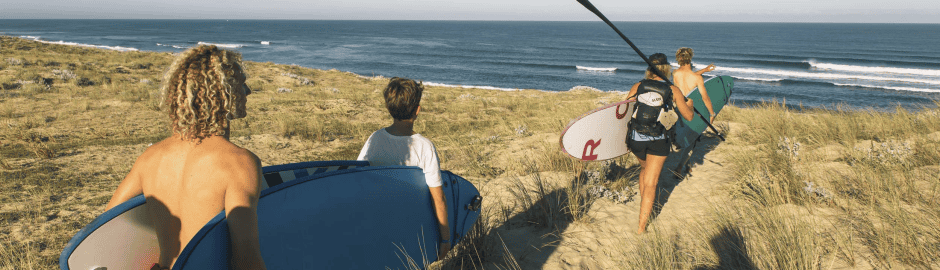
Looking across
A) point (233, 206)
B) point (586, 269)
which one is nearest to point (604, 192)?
point (586, 269)

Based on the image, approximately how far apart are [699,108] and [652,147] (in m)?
2.40

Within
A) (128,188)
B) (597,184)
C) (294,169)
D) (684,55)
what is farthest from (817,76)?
(128,188)

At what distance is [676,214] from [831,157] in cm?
284

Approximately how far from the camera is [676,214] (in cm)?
426

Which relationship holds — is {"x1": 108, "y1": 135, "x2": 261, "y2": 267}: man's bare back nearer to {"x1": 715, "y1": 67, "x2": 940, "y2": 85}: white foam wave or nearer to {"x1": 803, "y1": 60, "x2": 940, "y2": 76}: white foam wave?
{"x1": 715, "y1": 67, "x2": 940, "y2": 85}: white foam wave

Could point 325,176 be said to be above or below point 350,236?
above

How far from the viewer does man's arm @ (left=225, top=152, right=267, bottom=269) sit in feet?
4.59

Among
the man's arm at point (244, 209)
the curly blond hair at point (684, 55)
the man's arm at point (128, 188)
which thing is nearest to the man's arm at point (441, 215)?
the man's arm at point (244, 209)

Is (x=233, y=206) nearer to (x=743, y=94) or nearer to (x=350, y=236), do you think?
(x=350, y=236)

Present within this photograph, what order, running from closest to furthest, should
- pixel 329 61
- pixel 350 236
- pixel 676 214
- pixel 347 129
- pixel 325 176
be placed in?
pixel 325 176 < pixel 350 236 < pixel 676 214 < pixel 347 129 < pixel 329 61

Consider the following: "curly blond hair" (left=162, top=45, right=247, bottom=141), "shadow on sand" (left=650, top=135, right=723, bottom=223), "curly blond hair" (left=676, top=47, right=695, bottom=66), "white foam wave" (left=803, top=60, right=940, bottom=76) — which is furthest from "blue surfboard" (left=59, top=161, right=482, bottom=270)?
"white foam wave" (left=803, top=60, right=940, bottom=76)

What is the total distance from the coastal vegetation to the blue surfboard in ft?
1.60

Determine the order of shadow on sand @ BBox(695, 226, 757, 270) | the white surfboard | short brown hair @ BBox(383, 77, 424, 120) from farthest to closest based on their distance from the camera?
the white surfboard → shadow on sand @ BBox(695, 226, 757, 270) → short brown hair @ BBox(383, 77, 424, 120)

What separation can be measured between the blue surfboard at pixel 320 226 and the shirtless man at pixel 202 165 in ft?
0.35
